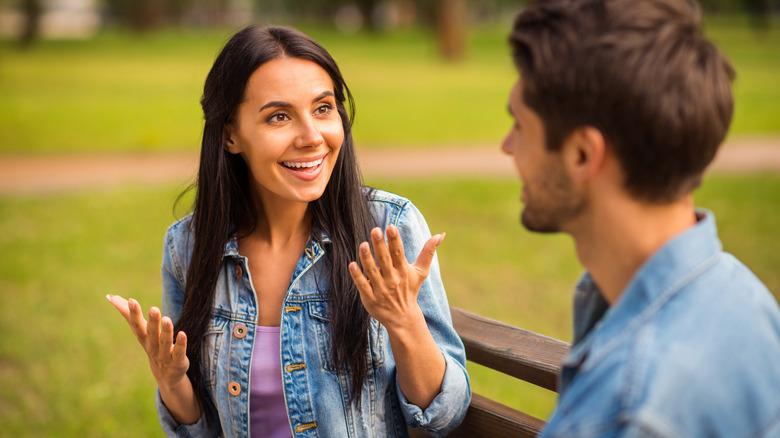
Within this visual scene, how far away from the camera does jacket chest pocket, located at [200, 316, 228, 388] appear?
2236mm

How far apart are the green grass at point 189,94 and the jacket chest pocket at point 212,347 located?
16.6ft

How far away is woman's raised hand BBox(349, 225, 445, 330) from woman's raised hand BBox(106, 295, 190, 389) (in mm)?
521

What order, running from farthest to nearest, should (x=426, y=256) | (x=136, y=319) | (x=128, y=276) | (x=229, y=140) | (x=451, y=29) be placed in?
1. (x=451, y=29)
2. (x=128, y=276)
3. (x=229, y=140)
4. (x=136, y=319)
5. (x=426, y=256)

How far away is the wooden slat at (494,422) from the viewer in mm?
2032

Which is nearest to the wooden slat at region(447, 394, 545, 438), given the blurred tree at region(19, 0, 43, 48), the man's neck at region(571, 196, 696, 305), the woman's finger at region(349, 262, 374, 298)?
the woman's finger at region(349, 262, 374, 298)

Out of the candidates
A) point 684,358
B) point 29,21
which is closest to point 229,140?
point 684,358

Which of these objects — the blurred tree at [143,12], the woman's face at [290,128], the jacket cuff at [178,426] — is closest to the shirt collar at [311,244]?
the woman's face at [290,128]

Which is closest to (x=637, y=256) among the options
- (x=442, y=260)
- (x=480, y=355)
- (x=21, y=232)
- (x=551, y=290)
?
(x=480, y=355)

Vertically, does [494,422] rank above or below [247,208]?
below

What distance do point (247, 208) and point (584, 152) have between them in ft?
4.38

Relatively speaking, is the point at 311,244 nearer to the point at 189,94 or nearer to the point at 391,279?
the point at 391,279

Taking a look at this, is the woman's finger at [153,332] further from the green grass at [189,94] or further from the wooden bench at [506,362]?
the green grass at [189,94]

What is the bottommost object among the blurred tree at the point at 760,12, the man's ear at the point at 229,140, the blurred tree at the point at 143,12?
the blurred tree at the point at 760,12

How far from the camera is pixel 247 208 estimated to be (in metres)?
2.44
